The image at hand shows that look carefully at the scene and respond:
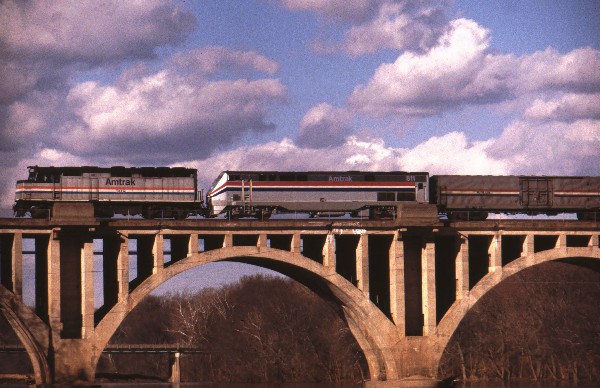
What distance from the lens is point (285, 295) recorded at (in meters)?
126

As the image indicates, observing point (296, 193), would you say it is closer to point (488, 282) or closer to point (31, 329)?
point (488, 282)

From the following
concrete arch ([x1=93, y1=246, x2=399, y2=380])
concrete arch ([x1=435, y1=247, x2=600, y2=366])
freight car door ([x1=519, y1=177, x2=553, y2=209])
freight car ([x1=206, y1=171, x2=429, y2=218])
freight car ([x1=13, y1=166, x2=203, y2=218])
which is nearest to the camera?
concrete arch ([x1=93, y1=246, x2=399, y2=380])

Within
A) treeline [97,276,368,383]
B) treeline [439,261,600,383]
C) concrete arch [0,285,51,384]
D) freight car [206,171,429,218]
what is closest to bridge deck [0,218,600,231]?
concrete arch [0,285,51,384]

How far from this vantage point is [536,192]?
230ft

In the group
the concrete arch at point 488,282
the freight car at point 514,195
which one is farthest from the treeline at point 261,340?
the concrete arch at point 488,282

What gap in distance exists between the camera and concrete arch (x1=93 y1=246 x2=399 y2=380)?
56.5 m

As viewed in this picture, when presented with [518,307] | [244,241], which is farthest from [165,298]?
[244,241]

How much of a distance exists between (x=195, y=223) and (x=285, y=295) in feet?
222

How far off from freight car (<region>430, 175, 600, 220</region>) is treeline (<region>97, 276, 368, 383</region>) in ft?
72.4

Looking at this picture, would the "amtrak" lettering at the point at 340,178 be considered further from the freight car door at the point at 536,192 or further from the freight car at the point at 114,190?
the freight car door at the point at 536,192

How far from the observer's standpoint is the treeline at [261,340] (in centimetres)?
9912

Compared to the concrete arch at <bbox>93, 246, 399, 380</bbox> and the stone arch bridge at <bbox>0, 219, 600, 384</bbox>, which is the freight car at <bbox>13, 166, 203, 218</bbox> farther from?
the concrete arch at <bbox>93, 246, 399, 380</bbox>

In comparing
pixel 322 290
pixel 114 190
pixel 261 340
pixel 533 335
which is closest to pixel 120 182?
pixel 114 190

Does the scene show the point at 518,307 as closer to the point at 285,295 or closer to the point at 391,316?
the point at 285,295
